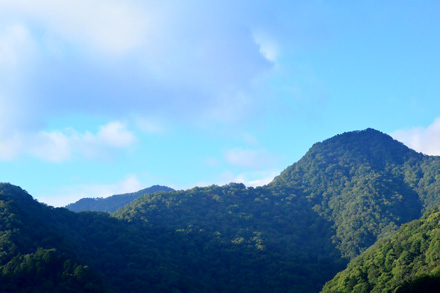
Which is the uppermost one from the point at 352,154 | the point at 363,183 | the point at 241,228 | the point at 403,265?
the point at 352,154

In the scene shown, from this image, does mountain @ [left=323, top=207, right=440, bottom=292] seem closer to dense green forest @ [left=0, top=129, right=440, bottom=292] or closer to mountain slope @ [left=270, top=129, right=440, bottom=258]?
dense green forest @ [left=0, top=129, right=440, bottom=292]

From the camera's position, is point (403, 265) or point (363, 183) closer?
point (403, 265)

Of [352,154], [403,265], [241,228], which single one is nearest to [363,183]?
[352,154]

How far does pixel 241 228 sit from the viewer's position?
124 meters

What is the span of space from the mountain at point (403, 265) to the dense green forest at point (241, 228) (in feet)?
65.5

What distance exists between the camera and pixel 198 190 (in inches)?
5915

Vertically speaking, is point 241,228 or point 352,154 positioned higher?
point 352,154

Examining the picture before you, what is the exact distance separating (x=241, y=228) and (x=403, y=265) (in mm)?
61438

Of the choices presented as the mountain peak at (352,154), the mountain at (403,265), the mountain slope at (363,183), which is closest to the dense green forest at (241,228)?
the mountain slope at (363,183)

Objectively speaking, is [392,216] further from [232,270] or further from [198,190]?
[198,190]

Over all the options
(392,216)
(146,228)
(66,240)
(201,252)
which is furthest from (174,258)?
(392,216)

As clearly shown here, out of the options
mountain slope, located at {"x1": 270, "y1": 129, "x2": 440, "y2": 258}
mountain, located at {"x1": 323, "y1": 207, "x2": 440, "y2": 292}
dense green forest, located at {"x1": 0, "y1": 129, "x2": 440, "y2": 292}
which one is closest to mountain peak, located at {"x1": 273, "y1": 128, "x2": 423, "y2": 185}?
mountain slope, located at {"x1": 270, "y1": 129, "x2": 440, "y2": 258}

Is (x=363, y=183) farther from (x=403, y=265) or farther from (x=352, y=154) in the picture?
(x=403, y=265)

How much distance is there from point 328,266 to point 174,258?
121ft
